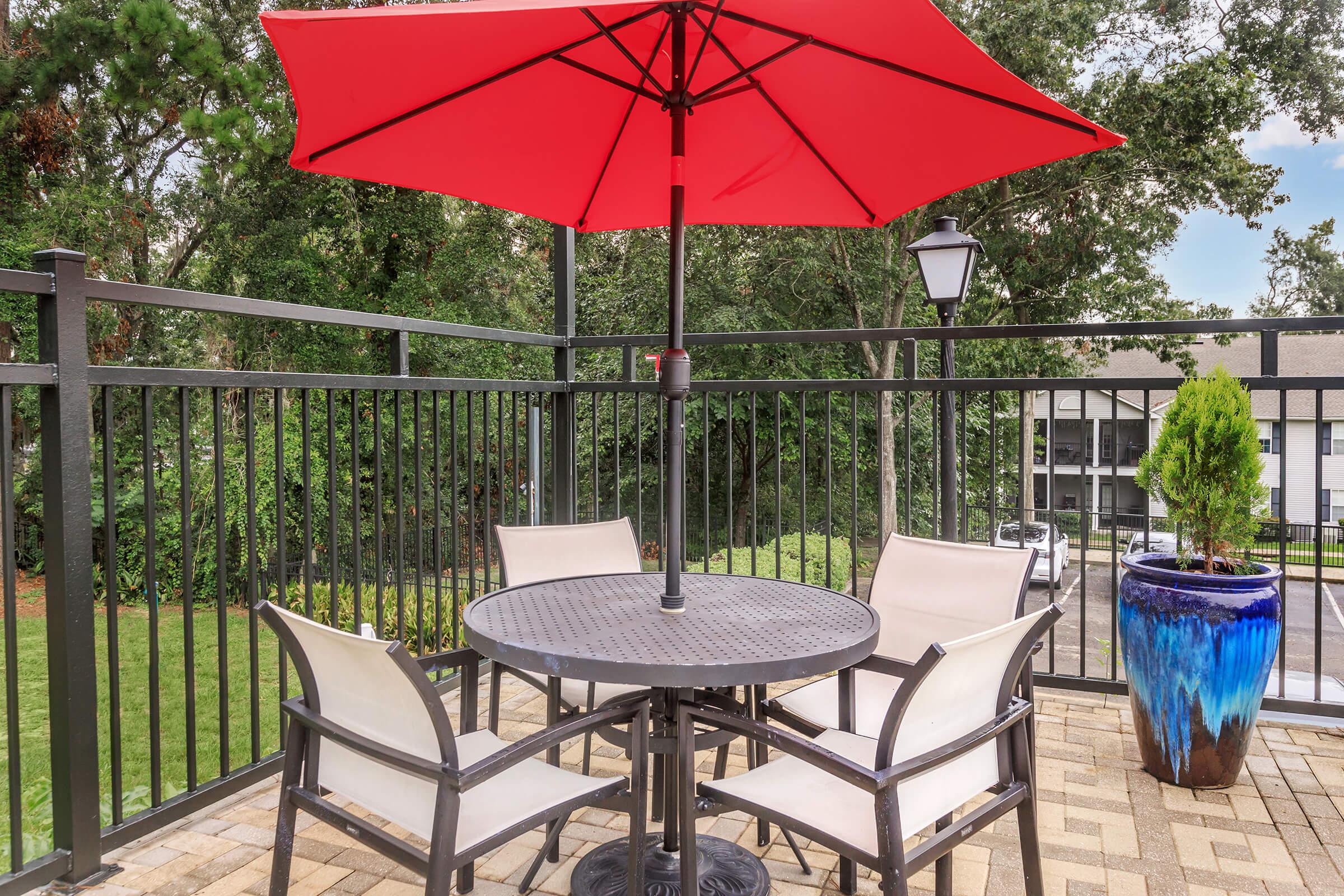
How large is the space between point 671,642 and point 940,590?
0.89 meters

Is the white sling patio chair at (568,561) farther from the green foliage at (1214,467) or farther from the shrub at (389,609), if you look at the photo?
the shrub at (389,609)

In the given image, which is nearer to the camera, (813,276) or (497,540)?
(497,540)

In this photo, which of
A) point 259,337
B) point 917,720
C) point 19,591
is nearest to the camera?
point 917,720

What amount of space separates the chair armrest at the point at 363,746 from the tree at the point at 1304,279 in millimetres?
23929

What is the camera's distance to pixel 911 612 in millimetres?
2203

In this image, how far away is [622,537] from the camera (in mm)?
2699

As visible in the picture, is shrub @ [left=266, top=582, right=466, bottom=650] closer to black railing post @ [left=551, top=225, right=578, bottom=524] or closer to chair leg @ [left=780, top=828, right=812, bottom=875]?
black railing post @ [left=551, top=225, right=578, bottom=524]

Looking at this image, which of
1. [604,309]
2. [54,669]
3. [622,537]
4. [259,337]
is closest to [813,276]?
[604,309]

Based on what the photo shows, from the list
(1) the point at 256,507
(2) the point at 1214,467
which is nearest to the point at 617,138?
(2) the point at 1214,467

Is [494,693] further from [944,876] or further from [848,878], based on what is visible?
[944,876]

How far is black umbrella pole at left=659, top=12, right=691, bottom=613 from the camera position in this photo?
1.80 meters

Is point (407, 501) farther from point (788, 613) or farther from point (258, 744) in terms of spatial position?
point (788, 613)

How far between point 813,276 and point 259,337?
9457 mm

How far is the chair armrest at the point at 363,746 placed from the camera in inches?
50.6
